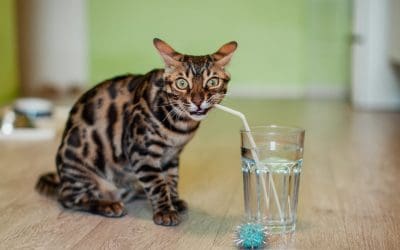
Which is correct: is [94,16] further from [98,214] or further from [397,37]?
[98,214]

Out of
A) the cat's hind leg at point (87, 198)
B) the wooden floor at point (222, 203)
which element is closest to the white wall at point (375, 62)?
the wooden floor at point (222, 203)

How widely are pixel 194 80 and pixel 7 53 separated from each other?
8.85 ft

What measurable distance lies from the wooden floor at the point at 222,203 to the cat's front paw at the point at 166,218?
0.02 meters

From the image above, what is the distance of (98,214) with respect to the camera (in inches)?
72.0

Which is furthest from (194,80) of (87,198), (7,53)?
(7,53)

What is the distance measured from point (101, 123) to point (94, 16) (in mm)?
2779

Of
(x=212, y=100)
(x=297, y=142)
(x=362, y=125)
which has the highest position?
(x=212, y=100)

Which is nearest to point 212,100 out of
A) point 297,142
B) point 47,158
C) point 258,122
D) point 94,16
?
point 297,142

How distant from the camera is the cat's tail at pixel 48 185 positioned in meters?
2.03

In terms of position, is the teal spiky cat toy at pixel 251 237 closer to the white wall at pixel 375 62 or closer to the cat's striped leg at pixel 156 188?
the cat's striped leg at pixel 156 188

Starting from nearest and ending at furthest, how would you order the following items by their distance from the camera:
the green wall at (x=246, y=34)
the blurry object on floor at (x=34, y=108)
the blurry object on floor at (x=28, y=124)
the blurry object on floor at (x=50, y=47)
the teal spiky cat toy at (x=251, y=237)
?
the teal spiky cat toy at (x=251, y=237) → the blurry object on floor at (x=28, y=124) → the blurry object on floor at (x=34, y=108) → the green wall at (x=246, y=34) → the blurry object on floor at (x=50, y=47)

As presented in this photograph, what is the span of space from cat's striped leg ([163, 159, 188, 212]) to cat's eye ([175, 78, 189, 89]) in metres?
0.28

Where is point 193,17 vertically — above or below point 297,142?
above

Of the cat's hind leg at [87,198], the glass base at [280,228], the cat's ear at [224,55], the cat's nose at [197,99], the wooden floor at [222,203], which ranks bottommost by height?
the wooden floor at [222,203]
